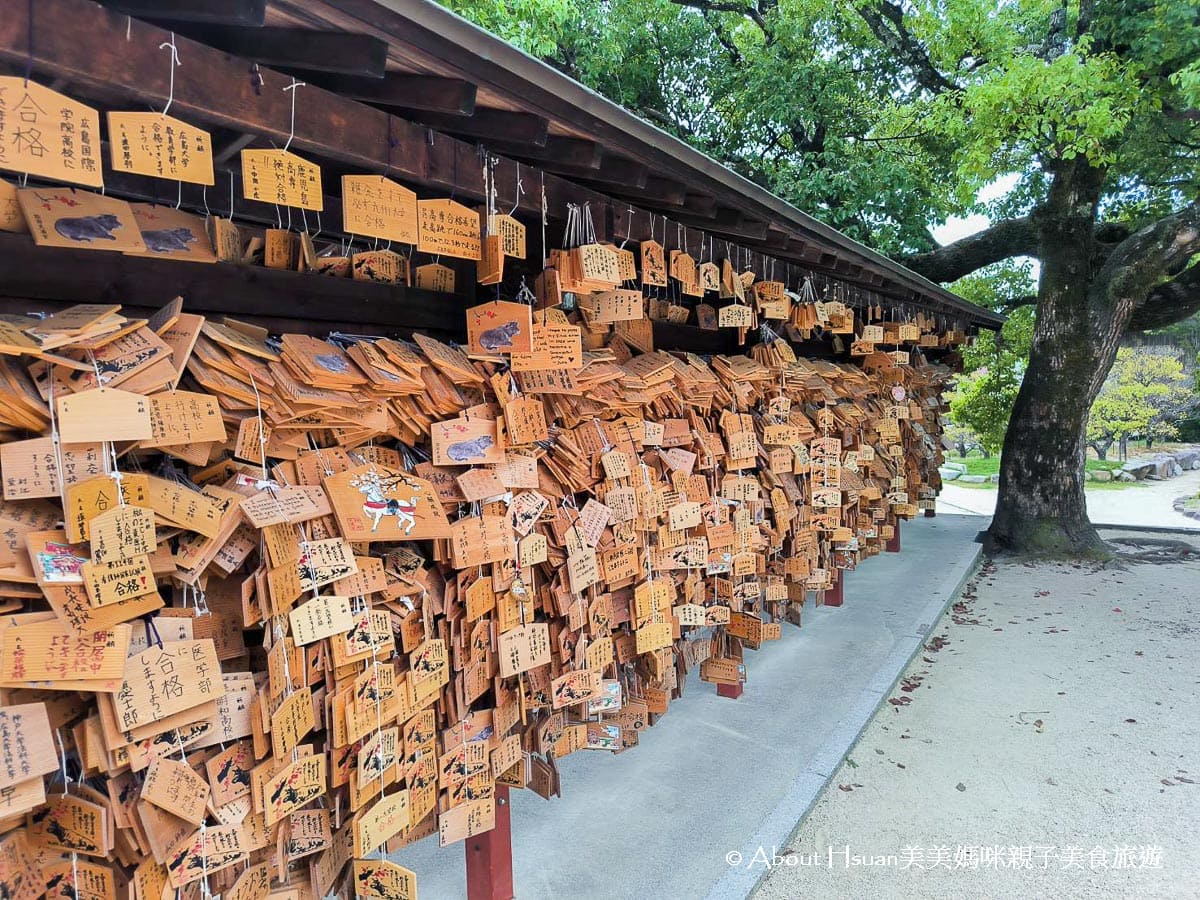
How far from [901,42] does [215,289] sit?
36.0ft

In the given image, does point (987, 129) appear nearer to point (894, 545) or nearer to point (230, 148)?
point (894, 545)

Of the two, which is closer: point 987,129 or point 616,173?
point 616,173

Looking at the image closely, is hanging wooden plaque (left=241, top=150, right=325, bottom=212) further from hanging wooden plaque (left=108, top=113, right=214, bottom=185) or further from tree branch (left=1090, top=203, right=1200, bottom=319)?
tree branch (left=1090, top=203, right=1200, bottom=319)

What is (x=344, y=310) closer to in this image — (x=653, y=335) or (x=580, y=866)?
(x=653, y=335)

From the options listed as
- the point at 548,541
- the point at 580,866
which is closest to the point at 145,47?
the point at 548,541

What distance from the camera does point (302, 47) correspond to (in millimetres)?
1821

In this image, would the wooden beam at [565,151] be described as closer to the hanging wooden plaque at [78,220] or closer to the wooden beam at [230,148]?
the wooden beam at [230,148]

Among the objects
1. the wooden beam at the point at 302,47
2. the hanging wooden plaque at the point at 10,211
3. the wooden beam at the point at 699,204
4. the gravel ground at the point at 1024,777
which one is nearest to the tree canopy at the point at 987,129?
the gravel ground at the point at 1024,777

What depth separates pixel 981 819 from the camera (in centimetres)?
378

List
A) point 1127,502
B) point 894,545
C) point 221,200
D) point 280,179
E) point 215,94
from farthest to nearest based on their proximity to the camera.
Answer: point 1127,502 → point 894,545 → point 221,200 → point 280,179 → point 215,94

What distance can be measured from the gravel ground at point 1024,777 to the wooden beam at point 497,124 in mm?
3340

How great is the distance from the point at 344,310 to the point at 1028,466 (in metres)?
10.1

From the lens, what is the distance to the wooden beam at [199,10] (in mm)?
1530

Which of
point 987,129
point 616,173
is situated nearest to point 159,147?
point 616,173
